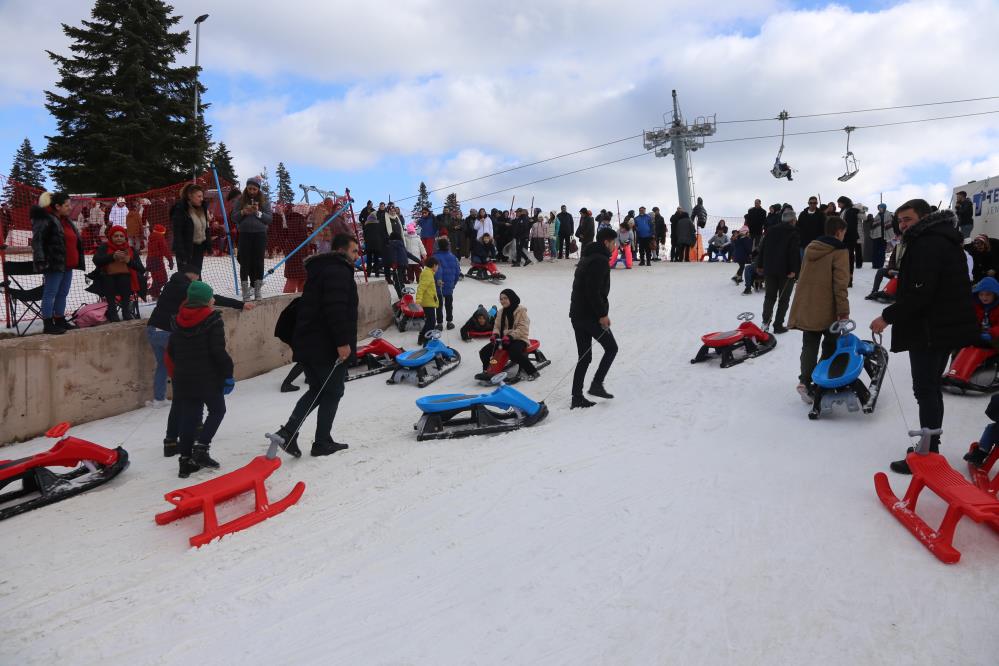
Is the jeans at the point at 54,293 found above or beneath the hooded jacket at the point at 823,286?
above

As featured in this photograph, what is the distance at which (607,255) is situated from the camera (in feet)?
22.6

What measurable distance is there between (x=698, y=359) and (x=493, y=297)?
8.13 meters

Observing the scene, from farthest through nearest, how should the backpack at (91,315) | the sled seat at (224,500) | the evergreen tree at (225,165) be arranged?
the evergreen tree at (225,165), the backpack at (91,315), the sled seat at (224,500)

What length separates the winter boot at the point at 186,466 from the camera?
5.31m

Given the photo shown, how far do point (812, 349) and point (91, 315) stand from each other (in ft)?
29.0

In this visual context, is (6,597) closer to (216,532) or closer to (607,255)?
(216,532)

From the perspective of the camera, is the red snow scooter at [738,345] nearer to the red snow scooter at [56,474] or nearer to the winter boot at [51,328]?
the red snow scooter at [56,474]

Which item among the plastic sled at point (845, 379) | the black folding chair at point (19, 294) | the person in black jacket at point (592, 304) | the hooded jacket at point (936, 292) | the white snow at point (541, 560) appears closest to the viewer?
the white snow at point (541, 560)

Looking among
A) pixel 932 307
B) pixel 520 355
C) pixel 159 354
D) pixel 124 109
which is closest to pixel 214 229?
pixel 159 354

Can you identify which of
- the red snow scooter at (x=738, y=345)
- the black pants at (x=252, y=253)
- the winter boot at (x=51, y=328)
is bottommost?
the red snow scooter at (x=738, y=345)

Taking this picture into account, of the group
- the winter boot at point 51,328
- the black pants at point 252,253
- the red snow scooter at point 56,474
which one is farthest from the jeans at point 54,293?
the black pants at point 252,253

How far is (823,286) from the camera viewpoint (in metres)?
6.24

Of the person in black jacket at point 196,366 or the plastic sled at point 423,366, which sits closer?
the person in black jacket at point 196,366

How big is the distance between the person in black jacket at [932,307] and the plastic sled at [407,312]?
373 inches
